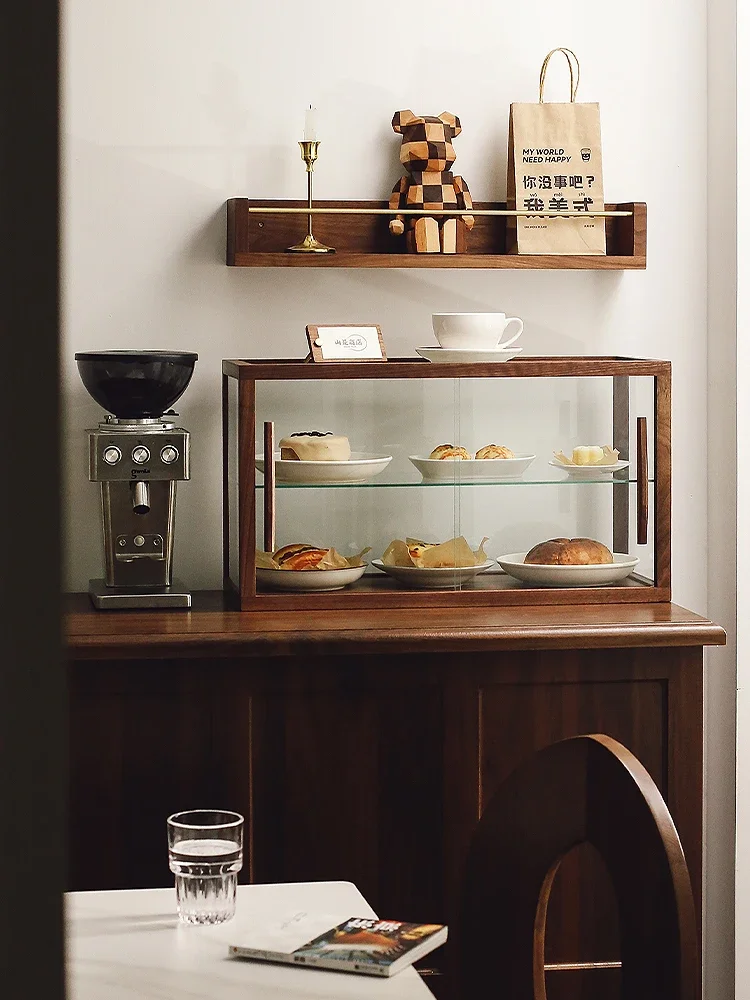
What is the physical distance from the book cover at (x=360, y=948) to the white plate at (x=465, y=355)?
56.6 inches

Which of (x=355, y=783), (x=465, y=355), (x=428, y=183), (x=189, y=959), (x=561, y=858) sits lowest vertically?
(x=355, y=783)

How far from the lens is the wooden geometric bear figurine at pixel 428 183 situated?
2713mm

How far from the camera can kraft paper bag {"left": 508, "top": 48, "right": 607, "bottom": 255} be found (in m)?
2.77

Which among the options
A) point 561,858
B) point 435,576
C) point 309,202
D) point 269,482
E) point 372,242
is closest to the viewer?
point 561,858

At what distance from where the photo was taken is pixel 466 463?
2520 millimetres

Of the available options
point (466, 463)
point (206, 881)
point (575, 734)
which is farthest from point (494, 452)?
point (206, 881)

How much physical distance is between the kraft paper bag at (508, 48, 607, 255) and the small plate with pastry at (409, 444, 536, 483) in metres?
0.53

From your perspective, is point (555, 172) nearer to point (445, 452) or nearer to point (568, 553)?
point (445, 452)

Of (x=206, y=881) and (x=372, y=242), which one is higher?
(x=372, y=242)

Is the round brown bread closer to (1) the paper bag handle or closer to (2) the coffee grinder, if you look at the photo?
(2) the coffee grinder

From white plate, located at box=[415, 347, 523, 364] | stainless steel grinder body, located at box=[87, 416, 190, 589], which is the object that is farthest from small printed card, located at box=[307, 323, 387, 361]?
stainless steel grinder body, located at box=[87, 416, 190, 589]

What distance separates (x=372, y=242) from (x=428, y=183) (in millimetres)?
184

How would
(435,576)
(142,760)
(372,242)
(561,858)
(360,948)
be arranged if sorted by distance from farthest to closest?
(372,242) → (435,576) → (142,760) → (360,948) → (561,858)

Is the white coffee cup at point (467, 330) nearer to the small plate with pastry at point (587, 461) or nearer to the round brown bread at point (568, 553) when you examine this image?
the small plate with pastry at point (587, 461)
